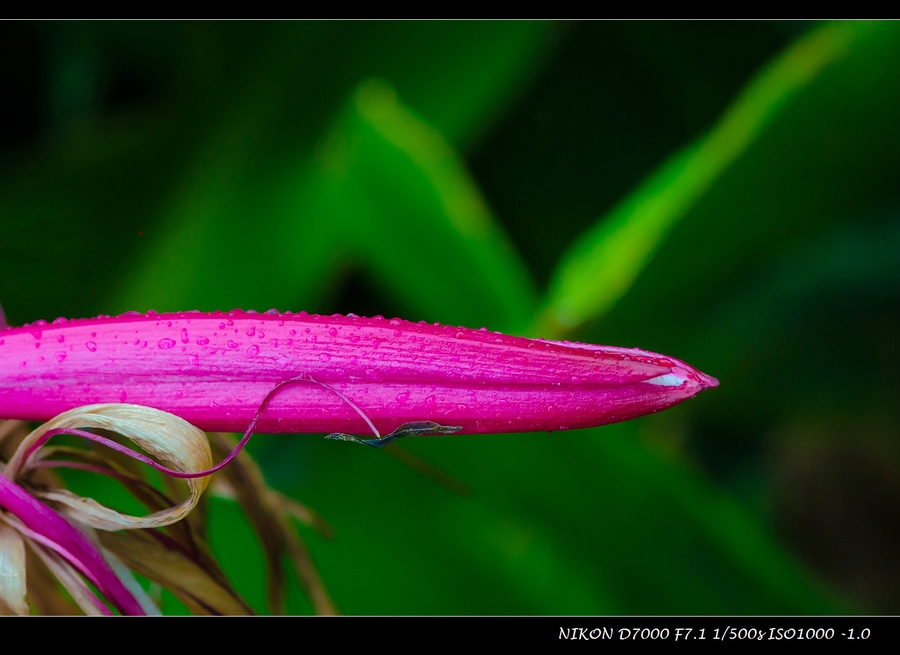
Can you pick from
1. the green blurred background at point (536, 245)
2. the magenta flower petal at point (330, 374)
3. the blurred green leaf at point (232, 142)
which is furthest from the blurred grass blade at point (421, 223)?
the magenta flower petal at point (330, 374)

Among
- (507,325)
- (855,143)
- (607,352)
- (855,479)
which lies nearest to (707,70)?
(855,143)

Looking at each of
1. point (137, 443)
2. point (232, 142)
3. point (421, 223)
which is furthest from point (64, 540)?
point (232, 142)

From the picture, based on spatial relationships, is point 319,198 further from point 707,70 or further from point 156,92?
point 707,70

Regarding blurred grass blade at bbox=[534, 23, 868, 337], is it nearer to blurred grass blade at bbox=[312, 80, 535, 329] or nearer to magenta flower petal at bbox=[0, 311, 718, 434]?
blurred grass blade at bbox=[312, 80, 535, 329]

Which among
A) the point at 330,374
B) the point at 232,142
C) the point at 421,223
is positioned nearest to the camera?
the point at 330,374

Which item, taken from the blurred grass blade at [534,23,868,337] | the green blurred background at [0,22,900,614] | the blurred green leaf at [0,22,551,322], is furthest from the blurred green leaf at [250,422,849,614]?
the blurred green leaf at [0,22,551,322]

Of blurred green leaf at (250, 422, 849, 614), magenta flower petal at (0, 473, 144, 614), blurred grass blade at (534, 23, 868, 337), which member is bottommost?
blurred green leaf at (250, 422, 849, 614)

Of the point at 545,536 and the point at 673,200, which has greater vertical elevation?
the point at 673,200

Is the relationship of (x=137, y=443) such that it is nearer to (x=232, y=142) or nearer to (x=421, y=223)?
(x=421, y=223)
